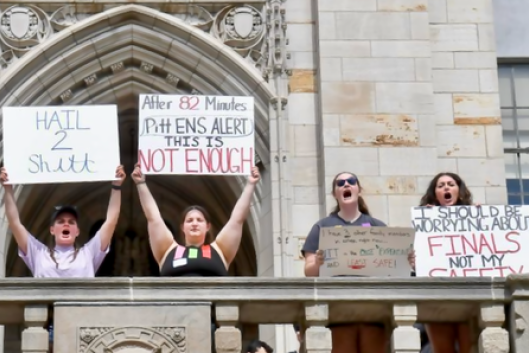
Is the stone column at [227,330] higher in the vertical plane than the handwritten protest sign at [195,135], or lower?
lower

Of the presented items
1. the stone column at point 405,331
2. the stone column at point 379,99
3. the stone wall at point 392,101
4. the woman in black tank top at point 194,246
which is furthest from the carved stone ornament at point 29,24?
the stone column at point 405,331


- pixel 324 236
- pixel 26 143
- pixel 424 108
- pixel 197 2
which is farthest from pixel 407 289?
pixel 197 2

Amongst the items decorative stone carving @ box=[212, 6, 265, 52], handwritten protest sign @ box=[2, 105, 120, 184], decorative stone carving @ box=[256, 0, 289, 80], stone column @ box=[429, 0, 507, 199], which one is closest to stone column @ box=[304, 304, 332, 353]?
handwritten protest sign @ box=[2, 105, 120, 184]

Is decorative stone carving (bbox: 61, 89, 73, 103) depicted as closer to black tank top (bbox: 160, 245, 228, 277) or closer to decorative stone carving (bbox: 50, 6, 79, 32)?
decorative stone carving (bbox: 50, 6, 79, 32)

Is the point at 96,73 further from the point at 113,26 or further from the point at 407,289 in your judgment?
the point at 407,289

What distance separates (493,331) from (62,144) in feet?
13.4

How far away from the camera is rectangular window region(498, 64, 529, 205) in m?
18.6

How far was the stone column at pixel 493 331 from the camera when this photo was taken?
35.4 ft

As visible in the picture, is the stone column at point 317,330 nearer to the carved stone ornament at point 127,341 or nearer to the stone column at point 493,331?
the carved stone ornament at point 127,341

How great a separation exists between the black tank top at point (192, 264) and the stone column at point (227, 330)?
0.55 metres

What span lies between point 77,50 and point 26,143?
16.6ft

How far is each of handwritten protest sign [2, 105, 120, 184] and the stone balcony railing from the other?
221 cm

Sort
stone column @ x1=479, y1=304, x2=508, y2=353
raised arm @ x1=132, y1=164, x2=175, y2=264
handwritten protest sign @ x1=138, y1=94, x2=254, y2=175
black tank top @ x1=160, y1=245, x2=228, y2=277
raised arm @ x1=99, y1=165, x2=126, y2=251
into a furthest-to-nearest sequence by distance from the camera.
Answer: handwritten protest sign @ x1=138, y1=94, x2=254, y2=175
raised arm @ x1=99, y1=165, x2=126, y2=251
raised arm @ x1=132, y1=164, x2=175, y2=264
black tank top @ x1=160, y1=245, x2=228, y2=277
stone column @ x1=479, y1=304, x2=508, y2=353

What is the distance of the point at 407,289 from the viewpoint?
35.8ft
